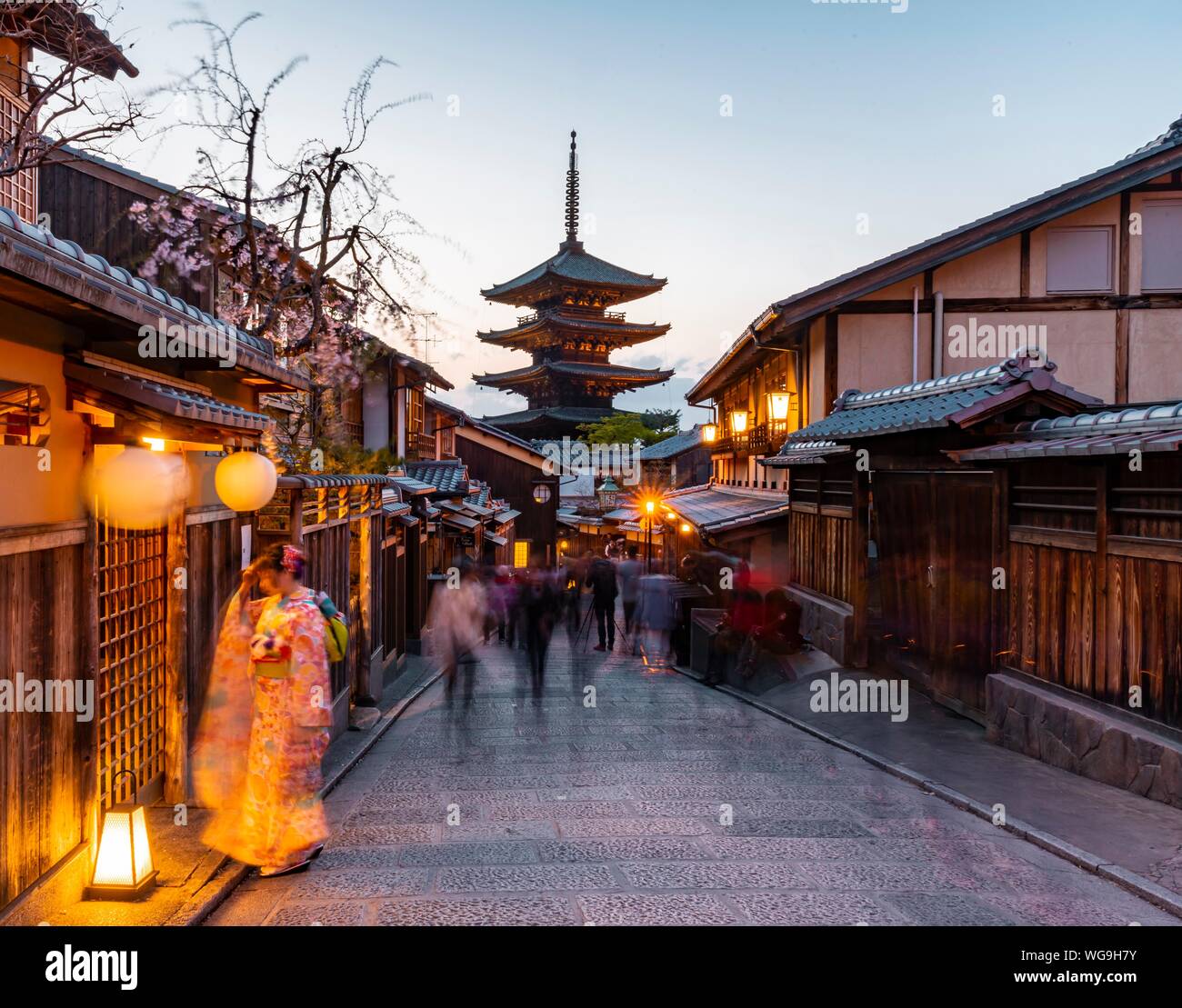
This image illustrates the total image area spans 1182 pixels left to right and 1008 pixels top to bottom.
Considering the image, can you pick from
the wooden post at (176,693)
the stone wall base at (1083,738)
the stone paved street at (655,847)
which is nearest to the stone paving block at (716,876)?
the stone paved street at (655,847)

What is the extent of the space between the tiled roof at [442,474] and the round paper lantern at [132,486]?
59.7 feet

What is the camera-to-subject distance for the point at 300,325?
16.8 metres

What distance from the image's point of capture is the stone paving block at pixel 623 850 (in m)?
6.04

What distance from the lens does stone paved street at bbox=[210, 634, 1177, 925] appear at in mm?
5148

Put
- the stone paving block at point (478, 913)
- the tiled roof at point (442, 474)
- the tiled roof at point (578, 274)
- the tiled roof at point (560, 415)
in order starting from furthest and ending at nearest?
the tiled roof at point (560, 415), the tiled roof at point (578, 274), the tiled roof at point (442, 474), the stone paving block at point (478, 913)

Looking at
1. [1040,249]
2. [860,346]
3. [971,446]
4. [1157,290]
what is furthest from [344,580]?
[1157,290]

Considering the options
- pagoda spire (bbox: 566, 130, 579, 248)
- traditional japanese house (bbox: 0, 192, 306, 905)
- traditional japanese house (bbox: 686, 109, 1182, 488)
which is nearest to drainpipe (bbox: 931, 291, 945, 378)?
traditional japanese house (bbox: 686, 109, 1182, 488)

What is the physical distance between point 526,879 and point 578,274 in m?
47.8

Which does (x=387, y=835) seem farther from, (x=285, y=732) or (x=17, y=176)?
(x=17, y=176)

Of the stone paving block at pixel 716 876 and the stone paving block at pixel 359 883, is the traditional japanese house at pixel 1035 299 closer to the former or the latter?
the stone paving block at pixel 716 876

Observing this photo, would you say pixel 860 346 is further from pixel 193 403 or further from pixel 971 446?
pixel 193 403

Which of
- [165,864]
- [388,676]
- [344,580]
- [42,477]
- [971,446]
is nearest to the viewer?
[42,477]

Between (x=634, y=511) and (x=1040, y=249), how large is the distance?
27214 mm

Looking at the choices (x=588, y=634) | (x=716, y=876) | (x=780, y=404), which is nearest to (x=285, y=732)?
(x=716, y=876)
